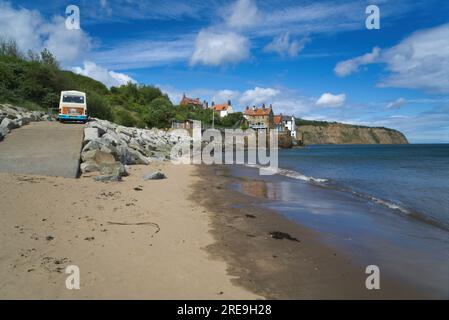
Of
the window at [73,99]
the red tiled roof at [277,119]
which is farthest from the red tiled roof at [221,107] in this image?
the window at [73,99]

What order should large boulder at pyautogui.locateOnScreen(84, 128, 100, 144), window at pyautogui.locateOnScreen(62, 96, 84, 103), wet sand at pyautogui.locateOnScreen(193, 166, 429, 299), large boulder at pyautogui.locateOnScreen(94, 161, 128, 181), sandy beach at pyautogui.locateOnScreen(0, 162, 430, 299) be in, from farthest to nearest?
1. window at pyautogui.locateOnScreen(62, 96, 84, 103)
2. large boulder at pyautogui.locateOnScreen(84, 128, 100, 144)
3. large boulder at pyautogui.locateOnScreen(94, 161, 128, 181)
4. wet sand at pyautogui.locateOnScreen(193, 166, 429, 299)
5. sandy beach at pyautogui.locateOnScreen(0, 162, 430, 299)

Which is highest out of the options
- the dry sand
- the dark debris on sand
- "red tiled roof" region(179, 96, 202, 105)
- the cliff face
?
"red tiled roof" region(179, 96, 202, 105)

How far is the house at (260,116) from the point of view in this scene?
103 meters

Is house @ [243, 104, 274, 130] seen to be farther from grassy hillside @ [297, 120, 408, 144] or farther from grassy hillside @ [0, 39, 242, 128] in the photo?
grassy hillside @ [297, 120, 408, 144]

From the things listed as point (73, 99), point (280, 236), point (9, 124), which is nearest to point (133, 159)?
point (9, 124)

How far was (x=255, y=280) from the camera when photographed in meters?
4.93

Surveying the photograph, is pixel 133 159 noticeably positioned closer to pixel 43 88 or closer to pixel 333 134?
pixel 43 88

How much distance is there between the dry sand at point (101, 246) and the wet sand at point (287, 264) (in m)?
0.32

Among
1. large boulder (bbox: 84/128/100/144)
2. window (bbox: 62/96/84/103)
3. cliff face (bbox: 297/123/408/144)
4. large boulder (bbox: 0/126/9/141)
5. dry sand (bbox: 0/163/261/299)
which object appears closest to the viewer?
dry sand (bbox: 0/163/261/299)

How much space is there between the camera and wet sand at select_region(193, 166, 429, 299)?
4.72 m

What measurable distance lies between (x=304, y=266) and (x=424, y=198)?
10961 mm

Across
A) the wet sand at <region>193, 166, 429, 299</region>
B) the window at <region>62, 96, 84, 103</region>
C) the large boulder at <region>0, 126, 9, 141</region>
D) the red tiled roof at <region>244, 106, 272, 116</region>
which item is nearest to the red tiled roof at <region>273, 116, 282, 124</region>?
the red tiled roof at <region>244, 106, 272, 116</region>

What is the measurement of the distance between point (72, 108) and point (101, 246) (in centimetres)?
1870

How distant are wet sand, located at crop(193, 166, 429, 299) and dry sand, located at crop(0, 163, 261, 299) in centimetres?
32
